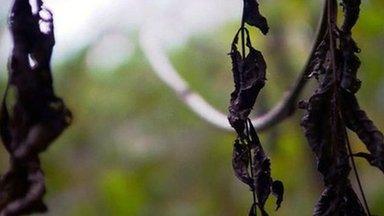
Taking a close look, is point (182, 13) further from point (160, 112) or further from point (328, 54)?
point (328, 54)

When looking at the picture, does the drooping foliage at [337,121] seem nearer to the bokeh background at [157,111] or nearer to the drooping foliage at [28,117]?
the drooping foliage at [28,117]

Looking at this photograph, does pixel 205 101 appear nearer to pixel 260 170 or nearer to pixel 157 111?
pixel 260 170

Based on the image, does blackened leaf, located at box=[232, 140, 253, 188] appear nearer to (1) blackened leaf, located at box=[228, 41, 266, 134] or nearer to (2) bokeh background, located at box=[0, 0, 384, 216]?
(1) blackened leaf, located at box=[228, 41, 266, 134]

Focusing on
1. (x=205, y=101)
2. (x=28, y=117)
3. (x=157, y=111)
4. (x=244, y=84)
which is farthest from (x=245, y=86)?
(x=157, y=111)

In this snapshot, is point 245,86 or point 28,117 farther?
point 28,117

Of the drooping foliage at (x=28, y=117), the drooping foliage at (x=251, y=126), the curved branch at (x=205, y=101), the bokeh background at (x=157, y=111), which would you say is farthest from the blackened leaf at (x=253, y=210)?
the bokeh background at (x=157, y=111)

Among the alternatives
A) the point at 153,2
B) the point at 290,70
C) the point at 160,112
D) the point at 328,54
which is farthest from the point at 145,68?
the point at 328,54
